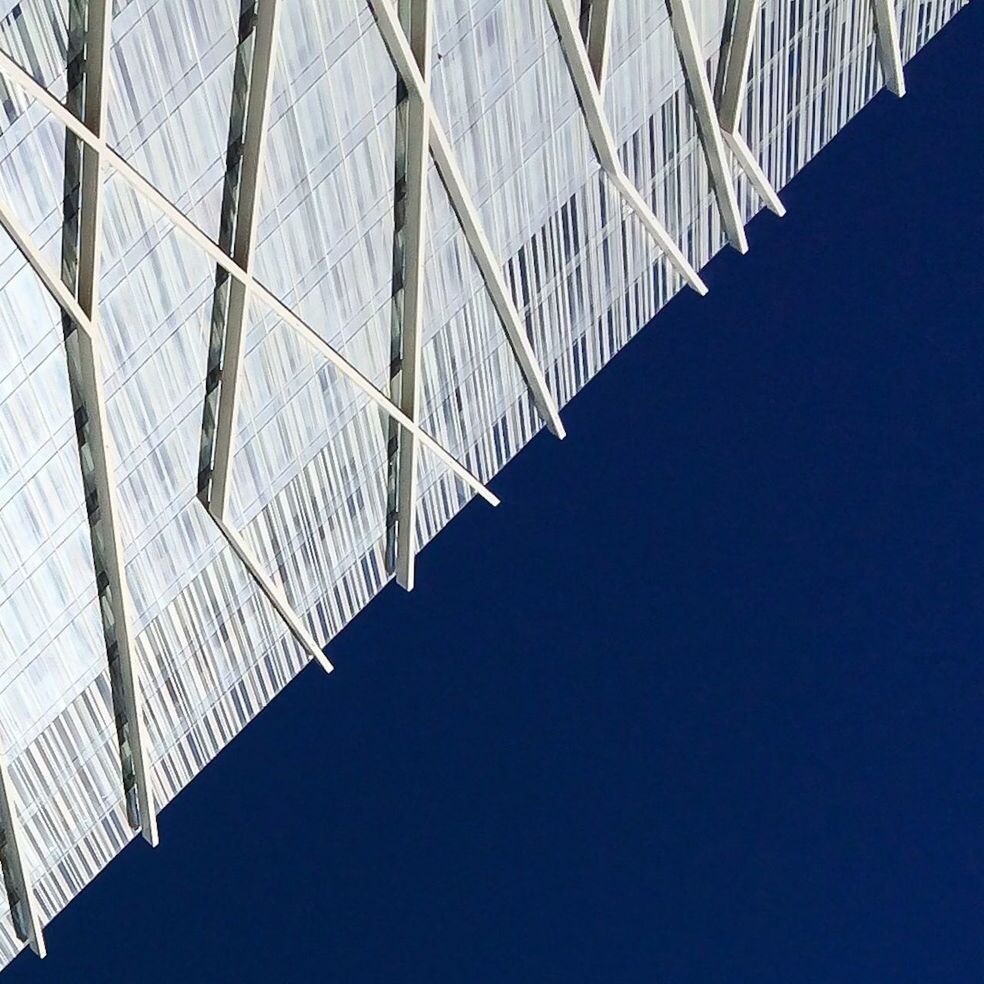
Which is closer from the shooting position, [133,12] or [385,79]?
[133,12]

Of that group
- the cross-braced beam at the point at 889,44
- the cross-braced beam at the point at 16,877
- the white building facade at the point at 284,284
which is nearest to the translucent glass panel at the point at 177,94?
the white building facade at the point at 284,284

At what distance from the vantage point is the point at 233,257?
1492 inches

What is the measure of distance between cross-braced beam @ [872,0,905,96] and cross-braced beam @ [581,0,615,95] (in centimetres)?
970

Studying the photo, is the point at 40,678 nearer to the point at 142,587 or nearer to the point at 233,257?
the point at 142,587

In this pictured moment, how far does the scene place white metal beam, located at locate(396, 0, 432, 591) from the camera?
38.1m

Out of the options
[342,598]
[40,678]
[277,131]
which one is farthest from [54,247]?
[342,598]

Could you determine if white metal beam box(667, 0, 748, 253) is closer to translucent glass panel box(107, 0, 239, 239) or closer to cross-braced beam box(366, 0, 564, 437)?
cross-braced beam box(366, 0, 564, 437)

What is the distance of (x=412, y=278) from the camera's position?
42344 mm

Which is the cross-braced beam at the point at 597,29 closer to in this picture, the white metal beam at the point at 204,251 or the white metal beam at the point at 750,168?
the white metal beam at the point at 750,168

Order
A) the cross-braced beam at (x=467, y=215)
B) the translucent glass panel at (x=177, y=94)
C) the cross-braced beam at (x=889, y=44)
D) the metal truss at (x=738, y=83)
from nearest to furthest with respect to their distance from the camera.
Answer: the translucent glass panel at (x=177, y=94) < the cross-braced beam at (x=467, y=215) < the metal truss at (x=738, y=83) < the cross-braced beam at (x=889, y=44)

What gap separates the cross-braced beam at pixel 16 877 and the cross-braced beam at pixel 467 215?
1648cm

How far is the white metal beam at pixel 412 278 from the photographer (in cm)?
3806

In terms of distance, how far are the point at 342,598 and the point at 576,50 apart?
52.3 ft

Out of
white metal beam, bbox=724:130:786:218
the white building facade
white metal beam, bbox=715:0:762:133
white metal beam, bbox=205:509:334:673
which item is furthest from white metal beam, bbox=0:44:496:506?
white metal beam, bbox=715:0:762:133
